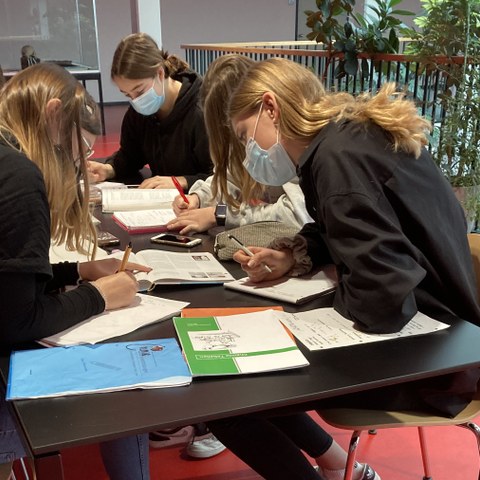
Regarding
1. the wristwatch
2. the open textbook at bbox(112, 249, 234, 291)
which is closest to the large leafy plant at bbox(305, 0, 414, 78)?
the wristwatch

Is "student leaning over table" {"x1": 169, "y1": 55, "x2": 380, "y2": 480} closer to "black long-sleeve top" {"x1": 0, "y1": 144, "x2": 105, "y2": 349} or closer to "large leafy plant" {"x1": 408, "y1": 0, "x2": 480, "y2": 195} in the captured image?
"black long-sleeve top" {"x1": 0, "y1": 144, "x2": 105, "y2": 349}

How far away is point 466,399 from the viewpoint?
139cm

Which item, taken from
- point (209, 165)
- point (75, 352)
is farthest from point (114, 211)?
point (75, 352)

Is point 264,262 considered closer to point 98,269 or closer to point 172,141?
point 98,269

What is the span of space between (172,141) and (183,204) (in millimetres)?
719

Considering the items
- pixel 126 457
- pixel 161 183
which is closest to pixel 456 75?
pixel 161 183

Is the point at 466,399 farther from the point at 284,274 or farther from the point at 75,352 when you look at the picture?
the point at 75,352

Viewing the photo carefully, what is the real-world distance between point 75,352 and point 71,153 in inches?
19.8

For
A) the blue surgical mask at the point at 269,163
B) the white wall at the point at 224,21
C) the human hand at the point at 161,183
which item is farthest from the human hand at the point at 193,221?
the white wall at the point at 224,21

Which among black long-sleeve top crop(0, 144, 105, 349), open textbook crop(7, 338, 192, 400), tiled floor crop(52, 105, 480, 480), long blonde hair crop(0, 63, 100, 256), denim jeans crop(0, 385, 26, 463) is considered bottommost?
tiled floor crop(52, 105, 480, 480)

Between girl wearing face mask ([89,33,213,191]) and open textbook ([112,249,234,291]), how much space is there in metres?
0.81

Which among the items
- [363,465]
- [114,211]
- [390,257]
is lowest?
[363,465]

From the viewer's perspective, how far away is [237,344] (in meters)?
1.19

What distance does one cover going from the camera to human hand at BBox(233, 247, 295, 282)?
1518 mm
